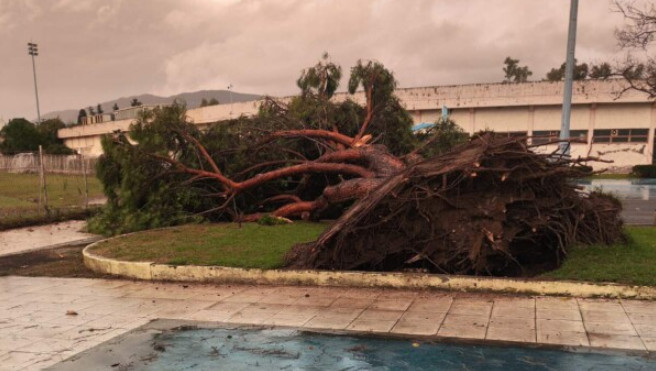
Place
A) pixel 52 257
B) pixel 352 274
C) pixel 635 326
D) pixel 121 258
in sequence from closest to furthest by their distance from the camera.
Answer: pixel 635 326 < pixel 352 274 < pixel 121 258 < pixel 52 257

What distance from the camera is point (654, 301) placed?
5703mm

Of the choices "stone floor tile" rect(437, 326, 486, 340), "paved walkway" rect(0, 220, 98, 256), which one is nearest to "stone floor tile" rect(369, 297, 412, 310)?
"stone floor tile" rect(437, 326, 486, 340)

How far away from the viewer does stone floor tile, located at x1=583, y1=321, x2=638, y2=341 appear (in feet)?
15.9

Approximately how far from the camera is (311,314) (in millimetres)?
5961

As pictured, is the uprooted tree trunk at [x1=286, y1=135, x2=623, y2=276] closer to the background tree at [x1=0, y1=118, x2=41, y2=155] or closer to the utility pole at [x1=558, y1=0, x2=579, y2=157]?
the utility pole at [x1=558, y1=0, x2=579, y2=157]

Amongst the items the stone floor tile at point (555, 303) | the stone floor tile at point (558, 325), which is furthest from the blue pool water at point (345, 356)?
the stone floor tile at point (555, 303)

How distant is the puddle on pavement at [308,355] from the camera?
430cm

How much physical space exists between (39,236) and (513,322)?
39.4ft

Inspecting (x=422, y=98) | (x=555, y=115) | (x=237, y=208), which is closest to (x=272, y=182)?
(x=237, y=208)

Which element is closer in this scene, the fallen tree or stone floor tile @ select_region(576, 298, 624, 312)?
stone floor tile @ select_region(576, 298, 624, 312)

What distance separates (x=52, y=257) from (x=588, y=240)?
9632 millimetres

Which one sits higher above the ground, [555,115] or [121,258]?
[555,115]

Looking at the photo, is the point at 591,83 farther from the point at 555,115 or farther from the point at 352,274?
the point at 352,274

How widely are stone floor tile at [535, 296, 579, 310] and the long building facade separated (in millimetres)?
26949
